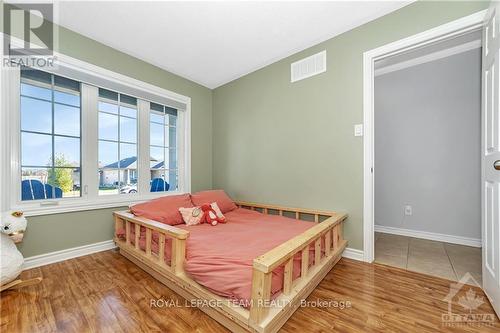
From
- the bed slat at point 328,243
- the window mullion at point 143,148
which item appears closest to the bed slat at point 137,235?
the window mullion at point 143,148

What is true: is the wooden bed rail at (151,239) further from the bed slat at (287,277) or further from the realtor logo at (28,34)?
the realtor logo at (28,34)

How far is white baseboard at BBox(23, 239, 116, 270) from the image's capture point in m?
1.90

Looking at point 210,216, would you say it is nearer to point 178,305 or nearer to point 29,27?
point 178,305

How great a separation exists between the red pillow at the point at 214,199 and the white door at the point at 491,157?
229cm

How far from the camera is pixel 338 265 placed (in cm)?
195

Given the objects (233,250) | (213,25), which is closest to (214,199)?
(233,250)

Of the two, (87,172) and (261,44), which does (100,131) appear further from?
(261,44)

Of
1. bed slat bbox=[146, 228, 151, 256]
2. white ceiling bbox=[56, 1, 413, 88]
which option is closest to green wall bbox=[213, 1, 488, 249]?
white ceiling bbox=[56, 1, 413, 88]

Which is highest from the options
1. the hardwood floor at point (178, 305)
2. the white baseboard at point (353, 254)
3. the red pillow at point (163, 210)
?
the red pillow at point (163, 210)

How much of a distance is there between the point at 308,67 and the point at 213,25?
112 centimetres

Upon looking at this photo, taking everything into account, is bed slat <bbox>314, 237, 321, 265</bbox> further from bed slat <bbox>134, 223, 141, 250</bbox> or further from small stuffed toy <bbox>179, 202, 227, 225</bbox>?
bed slat <bbox>134, 223, 141, 250</bbox>

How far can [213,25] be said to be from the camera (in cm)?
206

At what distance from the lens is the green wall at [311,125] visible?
78.4 inches

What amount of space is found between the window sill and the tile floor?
282 cm
